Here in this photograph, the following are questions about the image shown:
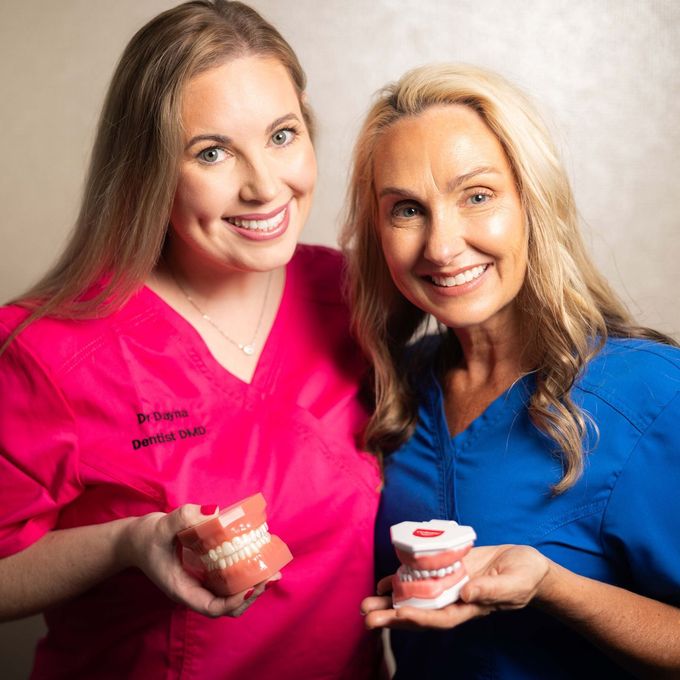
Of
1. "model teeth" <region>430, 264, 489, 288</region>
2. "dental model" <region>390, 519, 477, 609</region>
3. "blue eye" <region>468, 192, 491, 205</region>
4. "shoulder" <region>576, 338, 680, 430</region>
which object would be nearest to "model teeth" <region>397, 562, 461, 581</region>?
"dental model" <region>390, 519, 477, 609</region>

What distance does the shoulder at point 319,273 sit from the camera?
7.25 ft

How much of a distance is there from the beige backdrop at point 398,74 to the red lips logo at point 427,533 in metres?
1.61

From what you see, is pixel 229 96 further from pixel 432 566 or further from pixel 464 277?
pixel 432 566

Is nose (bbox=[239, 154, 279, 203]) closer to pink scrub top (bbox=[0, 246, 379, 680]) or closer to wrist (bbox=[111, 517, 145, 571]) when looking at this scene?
pink scrub top (bbox=[0, 246, 379, 680])

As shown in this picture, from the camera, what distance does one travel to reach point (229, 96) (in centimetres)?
179

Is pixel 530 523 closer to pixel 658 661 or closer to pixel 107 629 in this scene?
pixel 658 661

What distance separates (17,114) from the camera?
2785 mm

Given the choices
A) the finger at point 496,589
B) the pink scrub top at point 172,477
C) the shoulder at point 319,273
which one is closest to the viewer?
the finger at point 496,589

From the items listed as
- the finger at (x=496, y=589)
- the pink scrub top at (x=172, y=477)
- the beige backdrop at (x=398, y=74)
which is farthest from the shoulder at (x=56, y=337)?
the beige backdrop at (x=398, y=74)

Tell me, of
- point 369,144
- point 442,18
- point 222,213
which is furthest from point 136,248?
point 442,18

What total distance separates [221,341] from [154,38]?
64 cm

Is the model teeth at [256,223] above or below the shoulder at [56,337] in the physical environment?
above

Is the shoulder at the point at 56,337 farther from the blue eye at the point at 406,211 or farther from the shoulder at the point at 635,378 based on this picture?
the shoulder at the point at 635,378

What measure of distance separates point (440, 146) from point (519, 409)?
52cm
